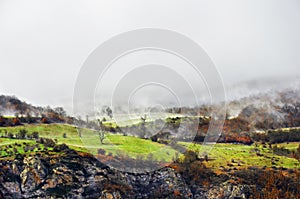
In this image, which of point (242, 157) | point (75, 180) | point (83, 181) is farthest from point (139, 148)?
point (242, 157)

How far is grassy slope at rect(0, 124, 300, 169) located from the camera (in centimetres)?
14100

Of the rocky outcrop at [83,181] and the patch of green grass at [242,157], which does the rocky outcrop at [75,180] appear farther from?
the patch of green grass at [242,157]

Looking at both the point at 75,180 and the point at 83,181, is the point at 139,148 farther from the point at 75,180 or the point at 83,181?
the point at 75,180

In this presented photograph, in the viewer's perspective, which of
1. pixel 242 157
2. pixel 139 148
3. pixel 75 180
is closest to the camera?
pixel 75 180

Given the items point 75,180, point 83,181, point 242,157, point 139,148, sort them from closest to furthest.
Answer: point 75,180
point 83,181
point 139,148
point 242,157

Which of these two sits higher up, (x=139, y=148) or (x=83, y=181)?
(x=139, y=148)

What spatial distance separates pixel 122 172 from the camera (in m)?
129

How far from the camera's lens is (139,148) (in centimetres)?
14638

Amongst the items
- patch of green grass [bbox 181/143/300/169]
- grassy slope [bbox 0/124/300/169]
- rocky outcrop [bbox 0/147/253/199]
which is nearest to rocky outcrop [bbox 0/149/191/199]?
rocky outcrop [bbox 0/147/253/199]

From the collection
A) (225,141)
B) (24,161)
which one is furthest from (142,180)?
(225,141)

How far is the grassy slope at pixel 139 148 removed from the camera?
141m

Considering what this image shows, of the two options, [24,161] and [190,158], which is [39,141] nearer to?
[24,161]

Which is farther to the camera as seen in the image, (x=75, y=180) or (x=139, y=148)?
(x=139, y=148)

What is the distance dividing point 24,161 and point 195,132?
283 feet
